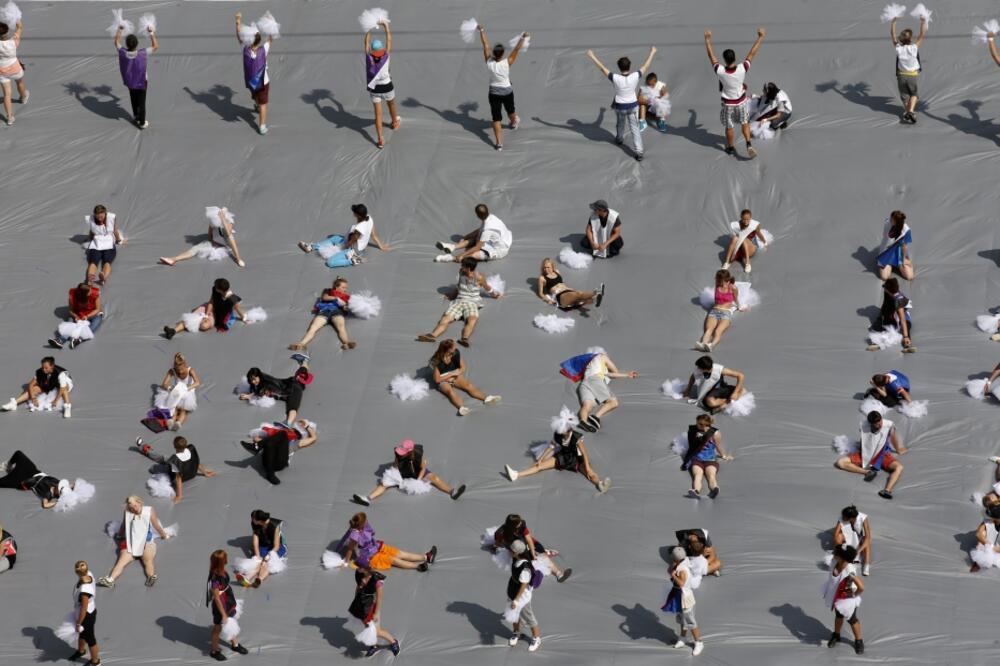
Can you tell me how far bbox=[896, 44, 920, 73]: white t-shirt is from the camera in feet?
79.0

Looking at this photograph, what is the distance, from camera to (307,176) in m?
24.9

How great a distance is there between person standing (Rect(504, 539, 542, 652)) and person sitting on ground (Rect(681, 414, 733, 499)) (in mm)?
2473

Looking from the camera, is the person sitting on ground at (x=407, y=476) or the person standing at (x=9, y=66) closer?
the person sitting on ground at (x=407, y=476)

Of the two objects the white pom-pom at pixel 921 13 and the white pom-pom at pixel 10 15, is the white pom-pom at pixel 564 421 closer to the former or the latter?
the white pom-pom at pixel 921 13

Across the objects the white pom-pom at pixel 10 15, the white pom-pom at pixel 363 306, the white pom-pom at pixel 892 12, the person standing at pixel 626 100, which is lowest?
the white pom-pom at pixel 363 306

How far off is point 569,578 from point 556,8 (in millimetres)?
11540

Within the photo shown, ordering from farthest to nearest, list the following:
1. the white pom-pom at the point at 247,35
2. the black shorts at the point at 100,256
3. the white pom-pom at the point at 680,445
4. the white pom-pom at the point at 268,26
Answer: the white pom-pom at the point at 268,26 → the white pom-pom at the point at 247,35 → the black shorts at the point at 100,256 → the white pom-pom at the point at 680,445

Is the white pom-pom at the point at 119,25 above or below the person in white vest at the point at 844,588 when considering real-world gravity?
above

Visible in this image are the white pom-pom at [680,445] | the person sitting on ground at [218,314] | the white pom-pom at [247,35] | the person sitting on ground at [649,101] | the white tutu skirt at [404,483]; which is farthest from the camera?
the white pom-pom at [247,35]

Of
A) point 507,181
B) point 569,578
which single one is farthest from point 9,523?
point 507,181

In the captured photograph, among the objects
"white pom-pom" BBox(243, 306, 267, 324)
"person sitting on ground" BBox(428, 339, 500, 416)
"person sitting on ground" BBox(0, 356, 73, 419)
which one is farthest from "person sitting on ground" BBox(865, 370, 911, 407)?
"person sitting on ground" BBox(0, 356, 73, 419)

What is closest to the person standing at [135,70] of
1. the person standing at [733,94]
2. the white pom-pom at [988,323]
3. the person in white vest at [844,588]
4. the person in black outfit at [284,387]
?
the person in black outfit at [284,387]

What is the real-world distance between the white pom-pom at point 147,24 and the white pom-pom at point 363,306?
676cm

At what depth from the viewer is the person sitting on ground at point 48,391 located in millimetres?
21438
